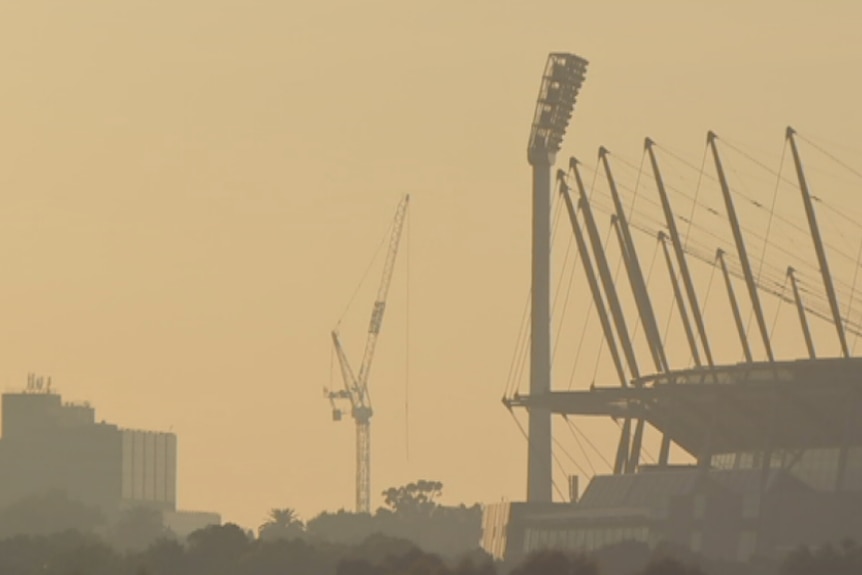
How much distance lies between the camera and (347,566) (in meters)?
A: 183

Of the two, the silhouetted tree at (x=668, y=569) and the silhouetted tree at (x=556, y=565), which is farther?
the silhouetted tree at (x=668, y=569)

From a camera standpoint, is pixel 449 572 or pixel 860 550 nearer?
pixel 449 572

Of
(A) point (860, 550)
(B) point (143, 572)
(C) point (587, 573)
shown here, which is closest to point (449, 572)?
(C) point (587, 573)

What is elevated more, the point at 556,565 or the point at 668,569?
the point at 556,565

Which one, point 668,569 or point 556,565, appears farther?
point 556,565

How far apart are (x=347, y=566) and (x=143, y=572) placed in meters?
10.8

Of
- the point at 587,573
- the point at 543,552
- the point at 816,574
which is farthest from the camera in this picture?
the point at 816,574

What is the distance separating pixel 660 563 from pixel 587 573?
7960mm

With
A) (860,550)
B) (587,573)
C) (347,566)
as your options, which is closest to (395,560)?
(347,566)

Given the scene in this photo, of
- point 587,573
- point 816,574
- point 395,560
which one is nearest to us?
point 587,573

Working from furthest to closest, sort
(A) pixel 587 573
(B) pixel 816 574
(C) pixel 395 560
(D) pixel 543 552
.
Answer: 1. (C) pixel 395 560
2. (B) pixel 816 574
3. (D) pixel 543 552
4. (A) pixel 587 573

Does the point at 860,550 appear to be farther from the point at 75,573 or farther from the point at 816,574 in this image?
the point at 75,573

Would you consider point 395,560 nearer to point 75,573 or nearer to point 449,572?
point 75,573

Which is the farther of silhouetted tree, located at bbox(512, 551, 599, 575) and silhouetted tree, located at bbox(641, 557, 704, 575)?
silhouetted tree, located at bbox(641, 557, 704, 575)
